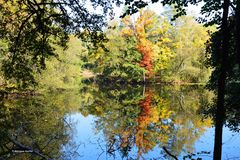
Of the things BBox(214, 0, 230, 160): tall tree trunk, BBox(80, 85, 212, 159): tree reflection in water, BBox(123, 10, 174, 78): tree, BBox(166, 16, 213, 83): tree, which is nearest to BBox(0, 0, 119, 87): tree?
BBox(214, 0, 230, 160): tall tree trunk

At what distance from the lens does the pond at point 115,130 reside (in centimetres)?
1315

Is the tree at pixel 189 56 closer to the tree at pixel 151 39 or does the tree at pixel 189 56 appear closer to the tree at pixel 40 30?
the tree at pixel 151 39

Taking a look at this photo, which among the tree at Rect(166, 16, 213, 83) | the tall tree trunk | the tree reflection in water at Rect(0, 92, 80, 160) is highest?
the tree at Rect(166, 16, 213, 83)

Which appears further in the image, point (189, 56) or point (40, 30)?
point (189, 56)

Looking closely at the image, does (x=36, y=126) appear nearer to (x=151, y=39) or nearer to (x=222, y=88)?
(x=222, y=88)

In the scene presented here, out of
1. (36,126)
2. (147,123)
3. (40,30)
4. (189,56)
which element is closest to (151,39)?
(189,56)

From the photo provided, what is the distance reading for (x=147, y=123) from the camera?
65.1 feet

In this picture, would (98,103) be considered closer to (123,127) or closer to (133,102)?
(133,102)

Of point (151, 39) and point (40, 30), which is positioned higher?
point (151, 39)

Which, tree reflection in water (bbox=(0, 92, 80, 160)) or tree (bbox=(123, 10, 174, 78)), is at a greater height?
tree (bbox=(123, 10, 174, 78))

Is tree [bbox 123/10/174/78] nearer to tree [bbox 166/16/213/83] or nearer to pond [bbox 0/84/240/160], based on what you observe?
tree [bbox 166/16/213/83]

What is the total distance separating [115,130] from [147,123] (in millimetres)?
3051

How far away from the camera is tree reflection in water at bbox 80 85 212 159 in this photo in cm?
1472

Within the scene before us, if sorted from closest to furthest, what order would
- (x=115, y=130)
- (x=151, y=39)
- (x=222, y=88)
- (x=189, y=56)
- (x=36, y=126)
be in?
(x=222, y=88), (x=36, y=126), (x=115, y=130), (x=189, y=56), (x=151, y=39)
